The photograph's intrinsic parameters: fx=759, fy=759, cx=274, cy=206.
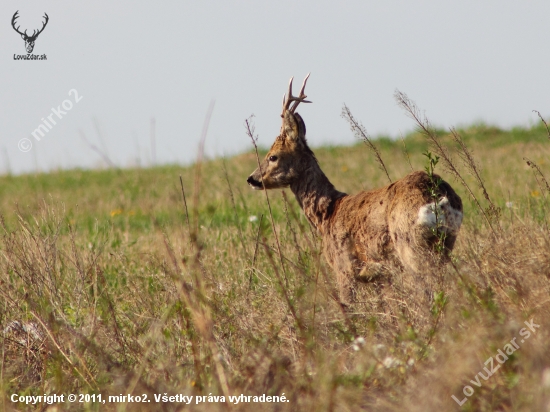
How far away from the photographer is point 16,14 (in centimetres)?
940

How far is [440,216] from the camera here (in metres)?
4.77

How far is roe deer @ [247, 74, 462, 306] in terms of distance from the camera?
480cm

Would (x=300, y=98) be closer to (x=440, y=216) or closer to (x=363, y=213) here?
(x=363, y=213)

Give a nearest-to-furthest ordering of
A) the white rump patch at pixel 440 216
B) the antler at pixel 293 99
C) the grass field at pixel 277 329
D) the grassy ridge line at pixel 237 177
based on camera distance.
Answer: the grass field at pixel 277 329 < the white rump patch at pixel 440 216 < the antler at pixel 293 99 < the grassy ridge line at pixel 237 177

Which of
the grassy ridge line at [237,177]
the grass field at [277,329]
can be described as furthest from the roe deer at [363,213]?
the grassy ridge line at [237,177]

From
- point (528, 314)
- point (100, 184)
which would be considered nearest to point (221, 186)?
point (100, 184)

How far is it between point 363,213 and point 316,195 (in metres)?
0.90

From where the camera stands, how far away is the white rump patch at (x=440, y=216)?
474 centimetres

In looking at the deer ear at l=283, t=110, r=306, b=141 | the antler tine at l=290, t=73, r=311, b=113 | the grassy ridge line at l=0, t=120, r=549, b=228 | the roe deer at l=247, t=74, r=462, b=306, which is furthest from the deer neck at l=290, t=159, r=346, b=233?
the grassy ridge line at l=0, t=120, r=549, b=228

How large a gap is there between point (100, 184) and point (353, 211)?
39.2 feet

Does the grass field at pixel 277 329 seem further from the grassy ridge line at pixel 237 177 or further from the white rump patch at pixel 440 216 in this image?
the grassy ridge line at pixel 237 177

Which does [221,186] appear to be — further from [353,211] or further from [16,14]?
[353,211]

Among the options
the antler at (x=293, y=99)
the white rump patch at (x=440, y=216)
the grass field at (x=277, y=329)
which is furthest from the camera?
the antler at (x=293, y=99)

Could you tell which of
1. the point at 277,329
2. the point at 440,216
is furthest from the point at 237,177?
the point at 277,329
